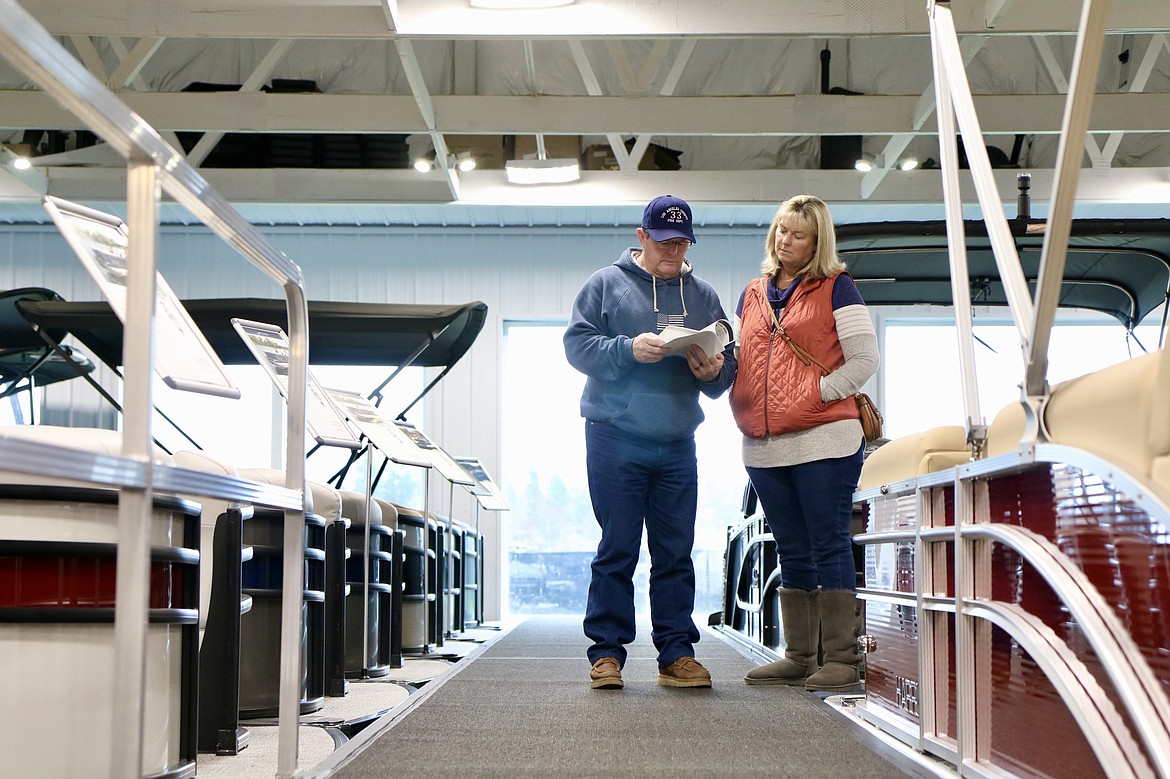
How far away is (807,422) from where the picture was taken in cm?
363

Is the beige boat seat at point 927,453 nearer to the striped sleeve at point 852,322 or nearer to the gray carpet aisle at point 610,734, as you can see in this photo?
the gray carpet aisle at point 610,734

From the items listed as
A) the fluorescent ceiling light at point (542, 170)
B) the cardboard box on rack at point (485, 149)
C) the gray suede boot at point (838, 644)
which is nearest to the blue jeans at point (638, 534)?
the gray suede boot at point (838, 644)

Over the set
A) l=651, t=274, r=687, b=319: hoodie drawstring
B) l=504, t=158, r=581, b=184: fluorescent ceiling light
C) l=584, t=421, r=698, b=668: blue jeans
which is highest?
l=504, t=158, r=581, b=184: fluorescent ceiling light

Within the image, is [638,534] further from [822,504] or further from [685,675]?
[822,504]

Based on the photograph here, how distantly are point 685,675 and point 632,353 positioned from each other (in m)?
1.03

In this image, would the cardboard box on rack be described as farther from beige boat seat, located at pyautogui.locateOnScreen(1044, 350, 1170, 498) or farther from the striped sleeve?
beige boat seat, located at pyautogui.locateOnScreen(1044, 350, 1170, 498)

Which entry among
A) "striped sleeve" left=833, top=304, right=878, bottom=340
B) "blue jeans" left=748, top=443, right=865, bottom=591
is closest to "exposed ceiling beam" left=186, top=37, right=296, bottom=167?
"striped sleeve" left=833, top=304, right=878, bottom=340

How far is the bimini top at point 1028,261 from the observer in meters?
4.16

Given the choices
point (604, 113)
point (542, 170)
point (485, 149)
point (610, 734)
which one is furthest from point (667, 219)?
point (485, 149)

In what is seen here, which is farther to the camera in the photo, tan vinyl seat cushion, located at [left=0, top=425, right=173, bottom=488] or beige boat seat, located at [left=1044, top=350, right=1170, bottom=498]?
tan vinyl seat cushion, located at [left=0, top=425, right=173, bottom=488]

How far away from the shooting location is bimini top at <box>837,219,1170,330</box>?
416 cm

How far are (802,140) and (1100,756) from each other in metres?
9.69

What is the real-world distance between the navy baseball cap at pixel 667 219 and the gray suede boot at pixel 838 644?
1230 mm

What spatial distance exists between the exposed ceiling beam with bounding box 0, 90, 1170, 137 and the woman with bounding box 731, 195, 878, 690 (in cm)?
455
